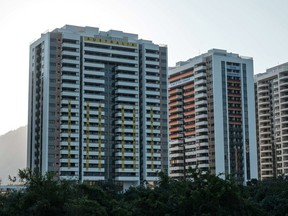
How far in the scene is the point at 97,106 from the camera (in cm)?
14088

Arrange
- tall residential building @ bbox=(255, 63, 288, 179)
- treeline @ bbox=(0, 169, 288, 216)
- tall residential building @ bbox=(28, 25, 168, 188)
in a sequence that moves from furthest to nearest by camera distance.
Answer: tall residential building @ bbox=(255, 63, 288, 179)
tall residential building @ bbox=(28, 25, 168, 188)
treeline @ bbox=(0, 169, 288, 216)

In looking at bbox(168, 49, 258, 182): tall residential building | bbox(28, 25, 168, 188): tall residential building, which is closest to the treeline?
bbox(28, 25, 168, 188): tall residential building

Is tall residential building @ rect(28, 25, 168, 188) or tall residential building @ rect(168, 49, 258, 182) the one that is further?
tall residential building @ rect(168, 49, 258, 182)

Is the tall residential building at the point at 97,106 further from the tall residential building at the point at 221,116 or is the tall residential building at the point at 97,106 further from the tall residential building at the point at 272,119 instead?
the tall residential building at the point at 272,119

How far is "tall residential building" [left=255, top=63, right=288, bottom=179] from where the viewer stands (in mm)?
175500

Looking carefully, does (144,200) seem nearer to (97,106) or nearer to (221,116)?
(97,106)

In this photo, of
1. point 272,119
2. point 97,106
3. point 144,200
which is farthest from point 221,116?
point 144,200

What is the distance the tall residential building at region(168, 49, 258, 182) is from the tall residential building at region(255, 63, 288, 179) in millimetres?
15770

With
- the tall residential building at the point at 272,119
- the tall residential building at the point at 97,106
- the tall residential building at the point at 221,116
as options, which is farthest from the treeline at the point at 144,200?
the tall residential building at the point at 272,119

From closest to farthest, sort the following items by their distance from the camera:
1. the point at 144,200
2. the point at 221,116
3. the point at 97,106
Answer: the point at 144,200 → the point at 97,106 → the point at 221,116

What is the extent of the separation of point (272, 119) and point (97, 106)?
6873 centimetres

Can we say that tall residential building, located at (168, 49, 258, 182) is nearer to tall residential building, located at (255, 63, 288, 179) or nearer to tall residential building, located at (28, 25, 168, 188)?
tall residential building, located at (255, 63, 288, 179)

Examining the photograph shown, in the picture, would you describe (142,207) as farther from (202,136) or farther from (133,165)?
(202,136)

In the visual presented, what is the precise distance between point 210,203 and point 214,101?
118750mm
